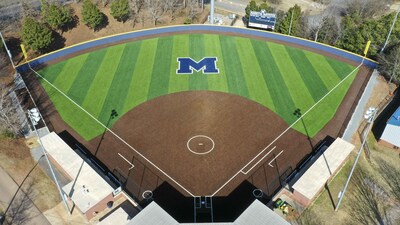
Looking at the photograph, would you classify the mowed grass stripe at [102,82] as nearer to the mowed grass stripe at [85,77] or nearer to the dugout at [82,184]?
the mowed grass stripe at [85,77]

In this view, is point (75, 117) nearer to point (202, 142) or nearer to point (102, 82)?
point (102, 82)

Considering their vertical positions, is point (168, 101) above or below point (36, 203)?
above

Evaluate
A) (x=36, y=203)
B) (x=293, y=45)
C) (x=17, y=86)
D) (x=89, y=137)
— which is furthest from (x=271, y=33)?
(x=36, y=203)

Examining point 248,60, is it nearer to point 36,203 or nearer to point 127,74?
point 127,74

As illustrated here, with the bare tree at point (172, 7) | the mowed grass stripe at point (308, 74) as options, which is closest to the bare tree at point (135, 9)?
the bare tree at point (172, 7)

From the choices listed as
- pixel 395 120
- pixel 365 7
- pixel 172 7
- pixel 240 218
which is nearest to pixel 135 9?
pixel 172 7
